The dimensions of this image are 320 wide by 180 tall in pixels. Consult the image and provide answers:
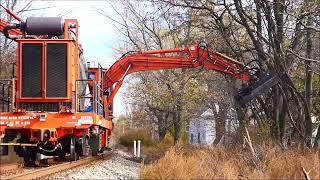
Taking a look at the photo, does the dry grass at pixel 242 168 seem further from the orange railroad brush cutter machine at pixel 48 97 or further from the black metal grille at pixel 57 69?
the black metal grille at pixel 57 69

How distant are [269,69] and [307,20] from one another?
88.6 inches

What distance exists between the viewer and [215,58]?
69.1ft

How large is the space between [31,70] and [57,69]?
2.63 ft

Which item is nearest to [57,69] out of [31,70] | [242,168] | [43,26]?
[31,70]

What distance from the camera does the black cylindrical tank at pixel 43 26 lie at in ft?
53.2

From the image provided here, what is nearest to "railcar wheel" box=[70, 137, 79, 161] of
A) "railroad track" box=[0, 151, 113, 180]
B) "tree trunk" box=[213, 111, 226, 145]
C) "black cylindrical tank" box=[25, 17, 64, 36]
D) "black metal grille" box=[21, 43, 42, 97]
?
"railroad track" box=[0, 151, 113, 180]

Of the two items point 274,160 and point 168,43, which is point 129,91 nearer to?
point 168,43

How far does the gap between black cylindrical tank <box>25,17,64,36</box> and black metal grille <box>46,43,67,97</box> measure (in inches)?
18.4

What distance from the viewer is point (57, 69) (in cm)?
1633

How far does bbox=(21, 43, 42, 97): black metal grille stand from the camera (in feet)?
52.9

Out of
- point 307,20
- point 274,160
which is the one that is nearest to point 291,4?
point 307,20

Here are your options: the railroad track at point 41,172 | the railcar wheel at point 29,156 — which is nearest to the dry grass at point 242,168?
the railroad track at point 41,172

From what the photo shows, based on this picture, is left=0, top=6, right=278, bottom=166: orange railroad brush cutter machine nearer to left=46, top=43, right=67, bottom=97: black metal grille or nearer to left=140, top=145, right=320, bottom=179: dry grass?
left=46, top=43, right=67, bottom=97: black metal grille

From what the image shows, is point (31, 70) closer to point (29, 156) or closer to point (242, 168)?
point (29, 156)
